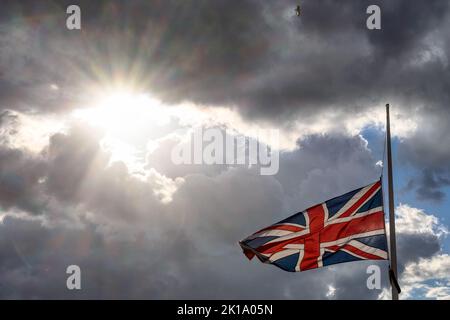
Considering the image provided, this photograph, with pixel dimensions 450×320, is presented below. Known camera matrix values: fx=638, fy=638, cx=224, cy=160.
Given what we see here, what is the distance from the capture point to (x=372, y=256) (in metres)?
30.0

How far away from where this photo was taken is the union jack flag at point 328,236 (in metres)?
30.5

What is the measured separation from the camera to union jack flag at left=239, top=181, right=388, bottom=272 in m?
30.5

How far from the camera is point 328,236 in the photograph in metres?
31.1
